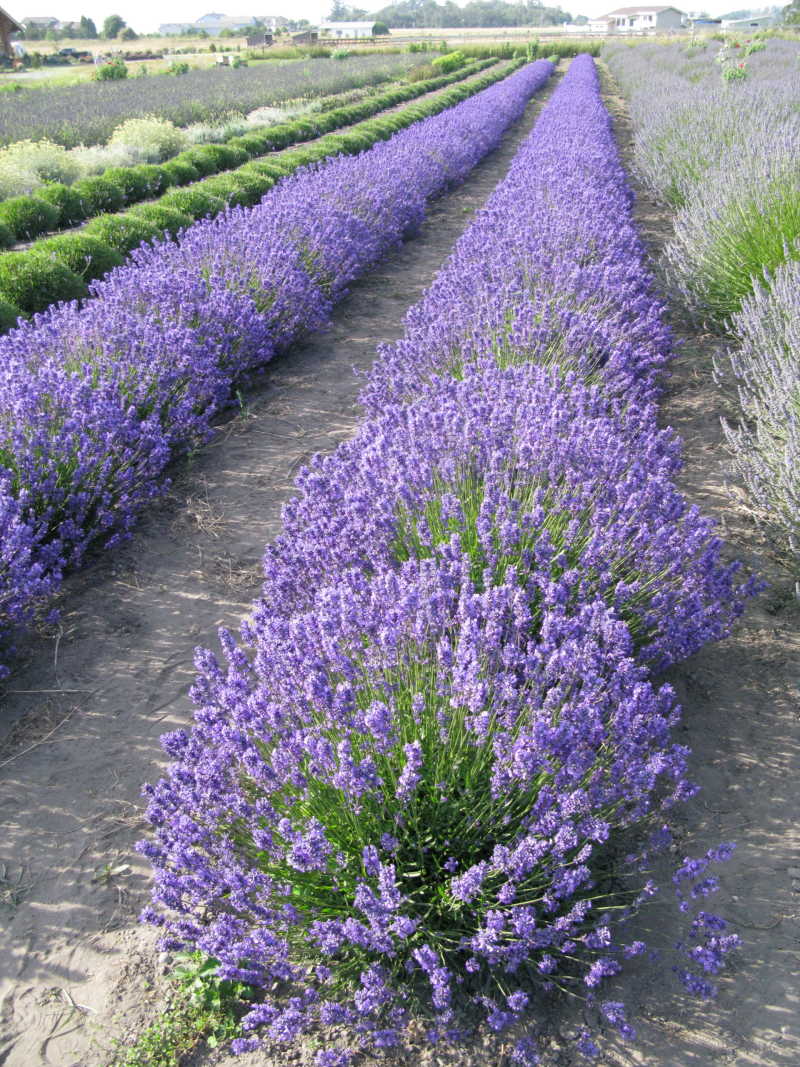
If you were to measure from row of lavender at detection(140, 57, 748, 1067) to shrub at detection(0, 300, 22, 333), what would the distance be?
11.3 feet

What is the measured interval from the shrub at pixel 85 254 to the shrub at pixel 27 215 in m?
2.21

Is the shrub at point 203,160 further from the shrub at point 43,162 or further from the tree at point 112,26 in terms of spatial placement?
the tree at point 112,26

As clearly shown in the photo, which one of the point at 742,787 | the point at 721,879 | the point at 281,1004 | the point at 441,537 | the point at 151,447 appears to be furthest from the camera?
the point at 151,447

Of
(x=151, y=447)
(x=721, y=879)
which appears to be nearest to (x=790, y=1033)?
(x=721, y=879)

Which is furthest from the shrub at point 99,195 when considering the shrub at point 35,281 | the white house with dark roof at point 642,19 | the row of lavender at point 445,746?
the white house with dark roof at point 642,19

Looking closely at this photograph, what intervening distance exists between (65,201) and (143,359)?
642cm

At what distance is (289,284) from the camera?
17.1 ft

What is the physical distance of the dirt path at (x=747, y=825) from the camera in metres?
1.62

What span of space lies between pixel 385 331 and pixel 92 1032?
16.7ft

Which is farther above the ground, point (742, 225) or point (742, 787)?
point (742, 225)

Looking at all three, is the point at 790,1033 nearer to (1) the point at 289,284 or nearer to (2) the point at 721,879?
(2) the point at 721,879

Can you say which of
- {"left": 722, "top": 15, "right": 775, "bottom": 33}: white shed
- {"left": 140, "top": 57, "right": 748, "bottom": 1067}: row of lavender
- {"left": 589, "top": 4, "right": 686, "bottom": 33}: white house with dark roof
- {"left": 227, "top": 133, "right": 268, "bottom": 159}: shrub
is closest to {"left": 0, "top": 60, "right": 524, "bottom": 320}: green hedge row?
{"left": 227, "top": 133, "right": 268, "bottom": 159}: shrub

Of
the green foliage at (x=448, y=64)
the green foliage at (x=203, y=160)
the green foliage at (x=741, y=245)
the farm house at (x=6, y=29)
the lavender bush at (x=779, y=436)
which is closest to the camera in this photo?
the lavender bush at (x=779, y=436)

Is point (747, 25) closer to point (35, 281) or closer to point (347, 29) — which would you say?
point (347, 29)
